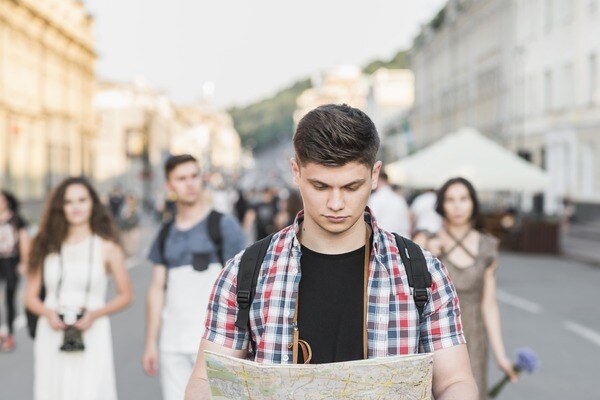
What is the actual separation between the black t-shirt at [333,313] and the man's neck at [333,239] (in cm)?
5

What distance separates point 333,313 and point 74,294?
3.61m

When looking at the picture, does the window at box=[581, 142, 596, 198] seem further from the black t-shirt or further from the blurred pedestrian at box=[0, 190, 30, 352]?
the black t-shirt

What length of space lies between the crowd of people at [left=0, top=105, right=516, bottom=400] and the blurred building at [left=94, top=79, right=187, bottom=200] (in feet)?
181

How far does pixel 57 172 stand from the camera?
49.6 m

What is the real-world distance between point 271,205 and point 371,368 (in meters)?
14.8

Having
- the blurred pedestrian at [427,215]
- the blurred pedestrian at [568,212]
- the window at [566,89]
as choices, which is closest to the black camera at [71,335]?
the blurred pedestrian at [427,215]

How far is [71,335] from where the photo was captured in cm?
569

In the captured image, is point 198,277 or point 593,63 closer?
point 198,277

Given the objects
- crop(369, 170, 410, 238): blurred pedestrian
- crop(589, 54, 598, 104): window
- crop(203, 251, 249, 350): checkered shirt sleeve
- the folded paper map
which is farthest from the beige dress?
crop(589, 54, 598, 104): window

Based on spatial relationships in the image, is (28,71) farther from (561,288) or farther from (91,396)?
(91,396)

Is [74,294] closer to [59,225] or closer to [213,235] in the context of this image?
[59,225]

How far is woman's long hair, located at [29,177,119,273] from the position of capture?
5.84m

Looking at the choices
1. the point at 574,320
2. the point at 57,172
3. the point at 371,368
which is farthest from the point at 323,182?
the point at 57,172

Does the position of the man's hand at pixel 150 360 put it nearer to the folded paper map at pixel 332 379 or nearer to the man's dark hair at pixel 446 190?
the man's dark hair at pixel 446 190
